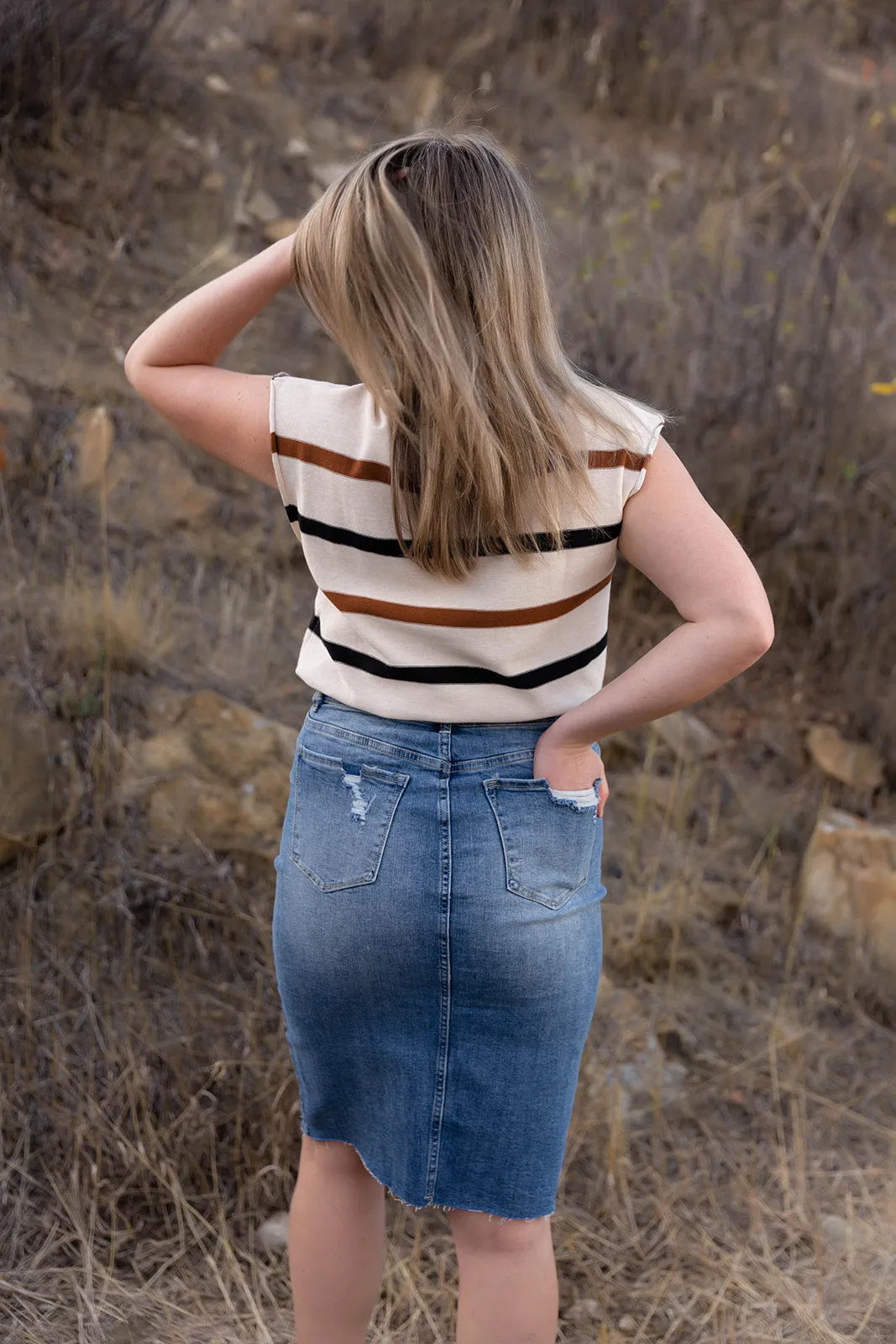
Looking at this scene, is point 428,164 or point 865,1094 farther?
point 865,1094

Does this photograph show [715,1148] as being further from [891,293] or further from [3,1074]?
[891,293]

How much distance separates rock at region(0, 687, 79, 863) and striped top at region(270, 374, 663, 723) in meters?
1.68

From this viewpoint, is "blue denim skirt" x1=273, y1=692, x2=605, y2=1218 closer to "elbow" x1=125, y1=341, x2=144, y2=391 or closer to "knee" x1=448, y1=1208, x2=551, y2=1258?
"knee" x1=448, y1=1208, x2=551, y2=1258

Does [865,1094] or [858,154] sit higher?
[858,154]

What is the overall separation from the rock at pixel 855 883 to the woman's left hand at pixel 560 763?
2.23 metres

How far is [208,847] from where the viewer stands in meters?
3.08

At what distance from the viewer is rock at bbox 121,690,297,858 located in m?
3.12

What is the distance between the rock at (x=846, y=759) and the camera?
3938 mm

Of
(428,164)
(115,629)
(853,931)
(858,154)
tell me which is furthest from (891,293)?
(428,164)

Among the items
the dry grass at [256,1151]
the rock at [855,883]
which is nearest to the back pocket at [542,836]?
the dry grass at [256,1151]

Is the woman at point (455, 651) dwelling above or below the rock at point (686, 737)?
above

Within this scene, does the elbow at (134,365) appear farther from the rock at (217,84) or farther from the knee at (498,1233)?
the rock at (217,84)

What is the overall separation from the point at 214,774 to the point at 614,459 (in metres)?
2.05

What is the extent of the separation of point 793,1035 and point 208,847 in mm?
1647
